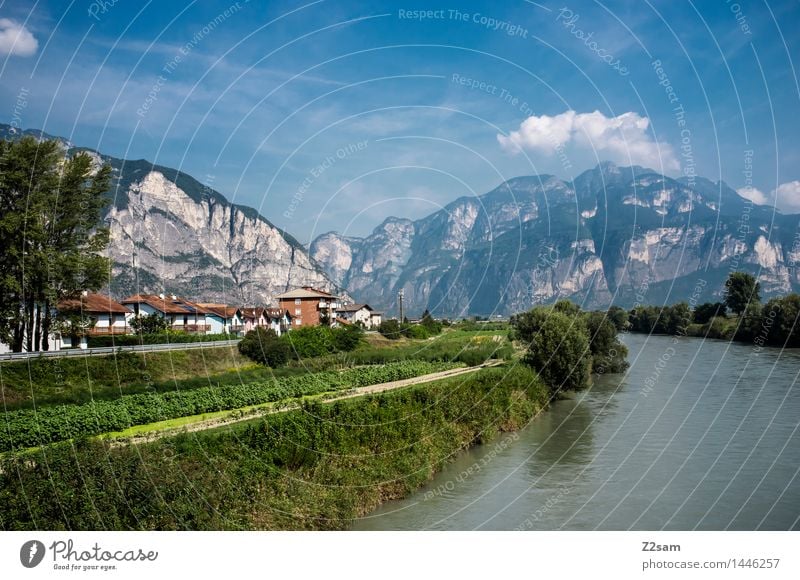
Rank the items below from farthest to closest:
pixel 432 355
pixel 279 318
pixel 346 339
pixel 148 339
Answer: pixel 279 318
pixel 346 339
pixel 432 355
pixel 148 339

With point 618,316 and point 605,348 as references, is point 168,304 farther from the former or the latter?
point 618,316

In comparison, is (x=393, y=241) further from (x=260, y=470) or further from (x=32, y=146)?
(x=260, y=470)

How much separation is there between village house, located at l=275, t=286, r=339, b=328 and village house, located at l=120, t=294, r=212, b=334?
28.0 feet

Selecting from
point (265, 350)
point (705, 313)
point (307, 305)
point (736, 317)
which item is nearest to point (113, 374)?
point (265, 350)

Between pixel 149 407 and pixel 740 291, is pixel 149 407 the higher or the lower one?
the lower one

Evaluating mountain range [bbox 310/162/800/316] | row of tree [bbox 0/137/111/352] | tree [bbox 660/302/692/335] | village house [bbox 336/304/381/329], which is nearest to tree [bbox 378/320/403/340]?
mountain range [bbox 310/162/800/316]

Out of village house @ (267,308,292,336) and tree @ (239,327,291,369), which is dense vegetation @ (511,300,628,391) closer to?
tree @ (239,327,291,369)

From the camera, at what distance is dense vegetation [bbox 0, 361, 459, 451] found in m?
15.1

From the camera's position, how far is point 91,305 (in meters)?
37.6

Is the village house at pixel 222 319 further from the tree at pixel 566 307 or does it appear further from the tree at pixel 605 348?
the tree at pixel 605 348

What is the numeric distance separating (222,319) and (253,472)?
44.5m

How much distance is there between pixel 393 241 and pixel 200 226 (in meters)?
18.3

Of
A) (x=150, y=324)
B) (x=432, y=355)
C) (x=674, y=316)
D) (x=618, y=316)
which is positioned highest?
(x=674, y=316)

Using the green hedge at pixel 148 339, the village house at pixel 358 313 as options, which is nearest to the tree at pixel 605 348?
the green hedge at pixel 148 339
